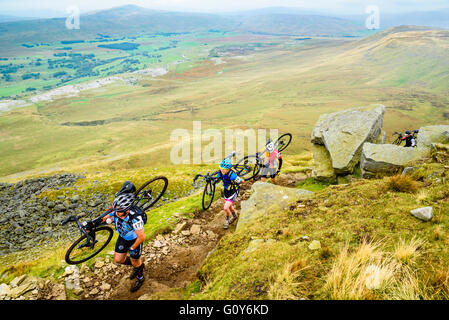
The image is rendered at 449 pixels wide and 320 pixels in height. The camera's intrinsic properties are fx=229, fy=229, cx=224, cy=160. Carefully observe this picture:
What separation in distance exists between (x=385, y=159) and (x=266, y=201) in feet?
22.6

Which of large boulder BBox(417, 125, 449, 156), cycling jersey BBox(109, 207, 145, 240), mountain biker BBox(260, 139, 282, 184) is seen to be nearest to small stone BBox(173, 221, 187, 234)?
cycling jersey BBox(109, 207, 145, 240)

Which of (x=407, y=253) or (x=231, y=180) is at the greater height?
(x=407, y=253)

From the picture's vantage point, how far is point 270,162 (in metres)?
15.6

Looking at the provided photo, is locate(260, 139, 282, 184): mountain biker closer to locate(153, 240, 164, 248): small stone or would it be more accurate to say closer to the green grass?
the green grass

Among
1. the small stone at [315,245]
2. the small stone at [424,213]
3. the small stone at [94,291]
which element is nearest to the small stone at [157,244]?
the small stone at [94,291]

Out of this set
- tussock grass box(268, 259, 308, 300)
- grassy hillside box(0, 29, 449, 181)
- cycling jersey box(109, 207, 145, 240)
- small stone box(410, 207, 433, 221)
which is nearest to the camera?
tussock grass box(268, 259, 308, 300)

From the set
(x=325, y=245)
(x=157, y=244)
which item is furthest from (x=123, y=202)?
(x=325, y=245)

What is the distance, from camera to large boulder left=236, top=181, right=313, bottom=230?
9.95 meters

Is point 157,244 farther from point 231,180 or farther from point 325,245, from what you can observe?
point 325,245

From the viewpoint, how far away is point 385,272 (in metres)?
4.54

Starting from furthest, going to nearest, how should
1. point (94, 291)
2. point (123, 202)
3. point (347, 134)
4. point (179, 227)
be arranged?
point (347, 134), point (179, 227), point (94, 291), point (123, 202)

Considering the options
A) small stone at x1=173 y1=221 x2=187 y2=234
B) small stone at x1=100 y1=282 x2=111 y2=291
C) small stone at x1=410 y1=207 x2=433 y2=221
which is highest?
small stone at x1=410 y1=207 x2=433 y2=221

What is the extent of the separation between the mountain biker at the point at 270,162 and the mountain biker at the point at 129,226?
9640 mm

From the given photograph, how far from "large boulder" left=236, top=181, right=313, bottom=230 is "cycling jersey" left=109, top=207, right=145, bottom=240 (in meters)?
4.04
